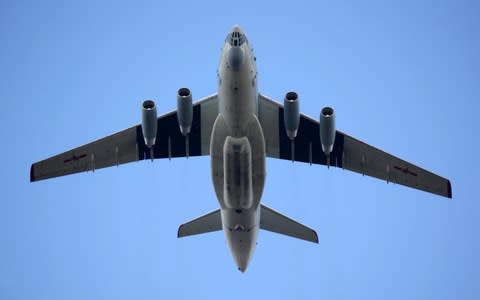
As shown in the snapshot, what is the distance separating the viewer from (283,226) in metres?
27.7

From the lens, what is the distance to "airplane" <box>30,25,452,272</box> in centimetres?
2336

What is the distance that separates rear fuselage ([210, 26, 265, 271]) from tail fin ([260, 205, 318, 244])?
4.04 feet

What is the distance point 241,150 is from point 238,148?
123mm

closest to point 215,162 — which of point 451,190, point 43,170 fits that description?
point 43,170

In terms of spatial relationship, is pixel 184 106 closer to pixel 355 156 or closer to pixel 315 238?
pixel 355 156

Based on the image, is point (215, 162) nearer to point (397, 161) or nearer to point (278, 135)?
point (278, 135)

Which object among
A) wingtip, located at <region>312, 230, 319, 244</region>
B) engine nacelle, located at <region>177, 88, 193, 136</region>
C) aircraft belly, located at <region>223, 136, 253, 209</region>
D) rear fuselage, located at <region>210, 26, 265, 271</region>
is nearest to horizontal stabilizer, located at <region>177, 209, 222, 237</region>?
rear fuselage, located at <region>210, 26, 265, 271</region>

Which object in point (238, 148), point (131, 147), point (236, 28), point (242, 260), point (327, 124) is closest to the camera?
point (236, 28)

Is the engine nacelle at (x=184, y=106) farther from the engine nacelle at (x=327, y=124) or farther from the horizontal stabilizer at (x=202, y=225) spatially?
the horizontal stabilizer at (x=202, y=225)

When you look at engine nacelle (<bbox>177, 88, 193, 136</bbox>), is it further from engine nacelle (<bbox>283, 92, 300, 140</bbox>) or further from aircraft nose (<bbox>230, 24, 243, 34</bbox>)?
engine nacelle (<bbox>283, 92, 300, 140</bbox>)

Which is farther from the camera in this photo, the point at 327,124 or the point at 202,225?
the point at 202,225

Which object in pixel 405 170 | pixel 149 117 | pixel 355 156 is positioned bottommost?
pixel 405 170

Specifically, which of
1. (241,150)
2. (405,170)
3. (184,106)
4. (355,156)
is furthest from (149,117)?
(405,170)

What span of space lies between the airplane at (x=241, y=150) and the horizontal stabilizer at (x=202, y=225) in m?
0.04
